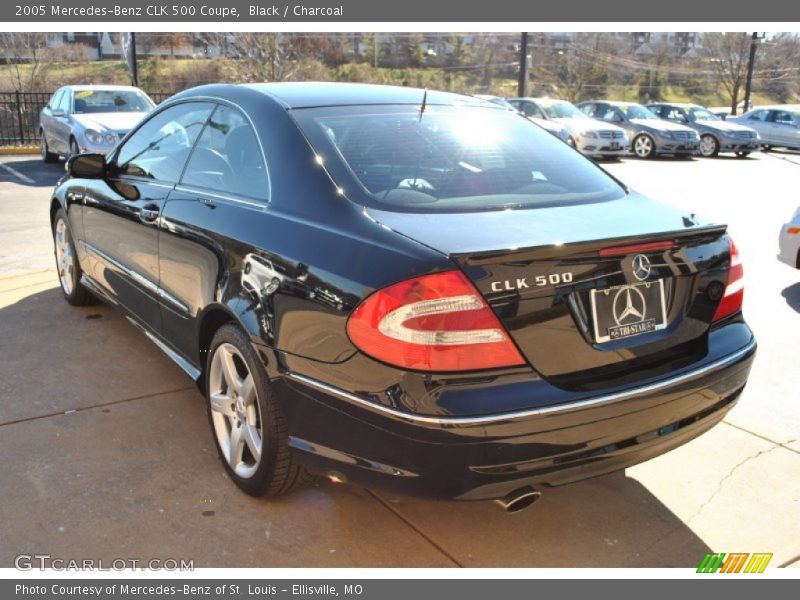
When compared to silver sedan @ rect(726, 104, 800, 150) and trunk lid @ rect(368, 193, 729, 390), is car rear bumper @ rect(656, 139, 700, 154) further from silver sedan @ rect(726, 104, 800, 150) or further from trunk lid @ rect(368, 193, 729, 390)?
trunk lid @ rect(368, 193, 729, 390)

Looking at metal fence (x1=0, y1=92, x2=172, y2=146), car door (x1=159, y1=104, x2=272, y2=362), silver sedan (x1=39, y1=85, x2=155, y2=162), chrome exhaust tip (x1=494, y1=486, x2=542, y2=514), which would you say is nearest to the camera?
chrome exhaust tip (x1=494, y1=486, x2=542, y2=514)

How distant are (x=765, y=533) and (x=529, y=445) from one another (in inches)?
49.0

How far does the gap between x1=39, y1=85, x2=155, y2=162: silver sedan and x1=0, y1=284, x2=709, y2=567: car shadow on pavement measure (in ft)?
31.1

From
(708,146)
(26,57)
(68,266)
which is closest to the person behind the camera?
(68,266)

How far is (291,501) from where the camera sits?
3006 mm

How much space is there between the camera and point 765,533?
113 inches

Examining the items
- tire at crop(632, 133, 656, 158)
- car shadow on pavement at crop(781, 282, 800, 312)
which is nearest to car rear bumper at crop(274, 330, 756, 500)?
car shadow on pavement at crop(781, 282, 800, 312)

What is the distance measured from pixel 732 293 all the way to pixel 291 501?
192 cm

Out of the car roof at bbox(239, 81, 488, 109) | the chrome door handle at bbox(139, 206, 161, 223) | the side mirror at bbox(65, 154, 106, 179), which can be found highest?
the car roof at bbox(239, 81, 488, 109)

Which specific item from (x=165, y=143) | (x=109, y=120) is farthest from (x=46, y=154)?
(x=165, y=143)

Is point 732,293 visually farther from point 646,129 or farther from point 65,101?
point 646,129

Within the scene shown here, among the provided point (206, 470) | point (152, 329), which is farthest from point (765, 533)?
point (152, 329)

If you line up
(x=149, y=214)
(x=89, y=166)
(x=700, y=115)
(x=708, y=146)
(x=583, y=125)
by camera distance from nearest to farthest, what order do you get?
(x=149, y=214) < (x=89, y=166) < (x=583, y=125) < (x=708, y=146) < (x=700, y=115)

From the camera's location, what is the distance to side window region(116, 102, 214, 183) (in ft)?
12.2
